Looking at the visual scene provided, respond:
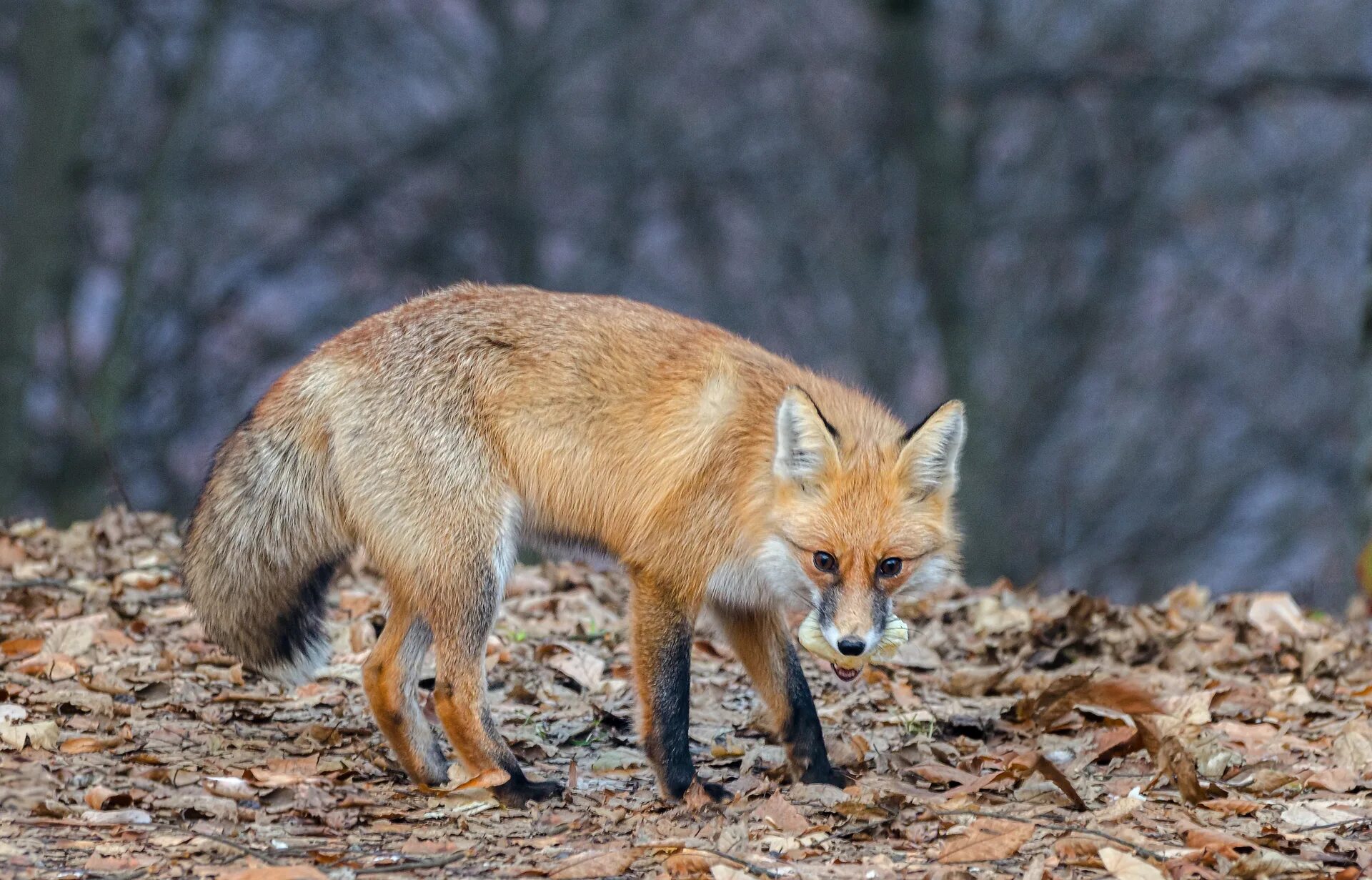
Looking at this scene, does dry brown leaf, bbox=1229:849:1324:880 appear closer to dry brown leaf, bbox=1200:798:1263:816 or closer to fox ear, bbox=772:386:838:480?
dry brown leaf, bbox=1200:798:1263:816

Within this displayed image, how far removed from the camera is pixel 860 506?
496cm

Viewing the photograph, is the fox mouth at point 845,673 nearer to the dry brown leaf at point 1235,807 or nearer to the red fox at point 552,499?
the red fox at point 552,499

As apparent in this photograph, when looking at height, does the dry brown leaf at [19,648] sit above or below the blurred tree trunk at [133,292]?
below

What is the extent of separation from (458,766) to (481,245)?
14013 mm

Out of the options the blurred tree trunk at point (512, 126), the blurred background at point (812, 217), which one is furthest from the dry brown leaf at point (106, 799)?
the blurred tree trunk at point (512, 126)

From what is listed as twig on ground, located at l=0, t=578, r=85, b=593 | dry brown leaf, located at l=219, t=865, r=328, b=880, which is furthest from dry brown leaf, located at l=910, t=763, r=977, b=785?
twig on ground, located at l=0, t=578, r=85, b=593

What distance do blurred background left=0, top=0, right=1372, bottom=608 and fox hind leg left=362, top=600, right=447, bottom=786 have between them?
10.3 meters

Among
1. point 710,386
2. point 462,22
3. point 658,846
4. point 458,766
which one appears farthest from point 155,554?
point 462,22

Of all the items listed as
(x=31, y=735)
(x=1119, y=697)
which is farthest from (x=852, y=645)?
(x=31, y=735)

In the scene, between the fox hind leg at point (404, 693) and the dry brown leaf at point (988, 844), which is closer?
the dry brown leaf at point (988, 844)

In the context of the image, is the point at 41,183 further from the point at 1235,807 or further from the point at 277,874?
the point at 1235,807

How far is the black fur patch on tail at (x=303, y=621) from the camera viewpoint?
5453 millimetres

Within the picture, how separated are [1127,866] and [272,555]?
3.35m

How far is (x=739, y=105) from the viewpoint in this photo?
2034 cm
